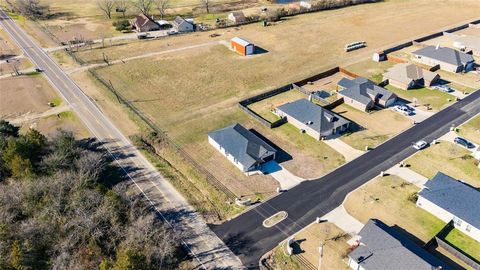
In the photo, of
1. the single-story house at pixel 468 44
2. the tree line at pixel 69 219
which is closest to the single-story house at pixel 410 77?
the single-story house at pixel 468 44

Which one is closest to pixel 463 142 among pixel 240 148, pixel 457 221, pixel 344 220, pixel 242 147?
pixel 457 221

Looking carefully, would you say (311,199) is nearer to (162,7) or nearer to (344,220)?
(344,220)

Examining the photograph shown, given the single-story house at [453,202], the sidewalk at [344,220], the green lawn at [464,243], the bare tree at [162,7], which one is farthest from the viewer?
the bare tree at [162,7]

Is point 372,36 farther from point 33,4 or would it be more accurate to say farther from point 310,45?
point 33,4

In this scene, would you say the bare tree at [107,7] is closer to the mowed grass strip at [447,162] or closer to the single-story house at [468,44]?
the single-story house at [468,44]

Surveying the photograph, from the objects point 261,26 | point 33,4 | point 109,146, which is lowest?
point 109,146

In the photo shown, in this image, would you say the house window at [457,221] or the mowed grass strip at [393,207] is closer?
the house window at [457,221]

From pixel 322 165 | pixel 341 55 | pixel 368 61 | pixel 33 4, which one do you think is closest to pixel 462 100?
pixel 368 61
